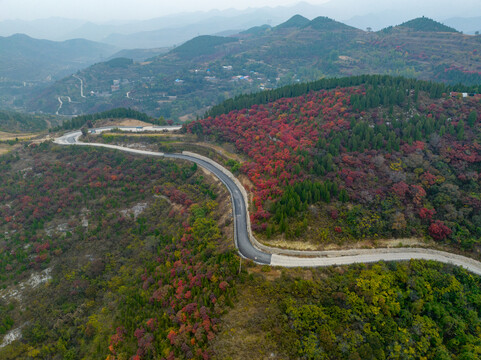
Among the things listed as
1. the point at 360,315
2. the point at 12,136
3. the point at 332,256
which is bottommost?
the point at 12,136

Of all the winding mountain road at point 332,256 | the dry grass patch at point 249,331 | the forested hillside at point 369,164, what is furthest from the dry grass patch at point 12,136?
the dry grass patch at point 249,331

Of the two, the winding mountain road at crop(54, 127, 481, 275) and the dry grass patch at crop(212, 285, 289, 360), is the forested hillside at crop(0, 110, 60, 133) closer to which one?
the winding mountain road at crop(54, 127, 481, 275)

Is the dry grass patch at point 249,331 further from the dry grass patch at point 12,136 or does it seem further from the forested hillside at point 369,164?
the dry grass patch at point 12,136

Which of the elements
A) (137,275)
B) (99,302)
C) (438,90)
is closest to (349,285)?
(137,275)

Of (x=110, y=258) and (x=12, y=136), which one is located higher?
(x=12, y=136)

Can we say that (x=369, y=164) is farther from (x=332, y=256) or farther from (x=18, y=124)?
(x=18, y=124)

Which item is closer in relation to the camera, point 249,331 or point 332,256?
point 249,331

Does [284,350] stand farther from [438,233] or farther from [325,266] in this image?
[438,233]

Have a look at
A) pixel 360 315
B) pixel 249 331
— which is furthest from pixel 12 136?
pixel 360 315

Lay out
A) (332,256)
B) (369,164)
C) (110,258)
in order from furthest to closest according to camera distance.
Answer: (369,164), (110,258), (332,256)
